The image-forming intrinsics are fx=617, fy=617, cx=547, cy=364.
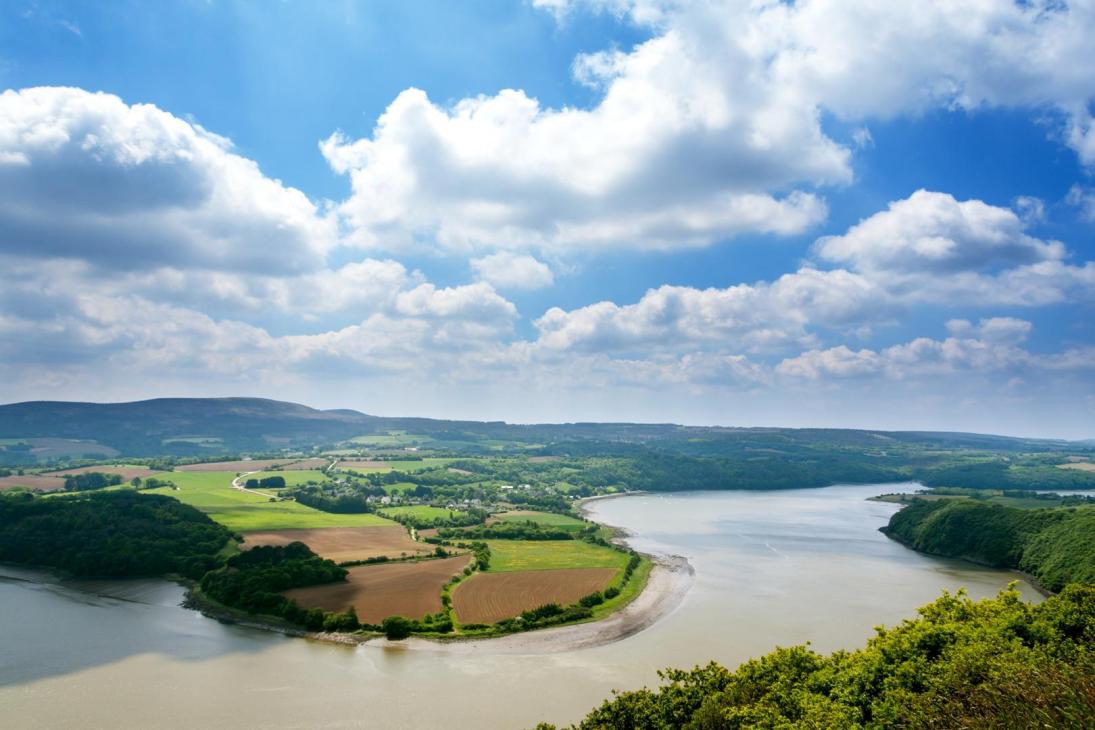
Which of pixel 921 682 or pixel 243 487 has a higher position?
pixel 921 682

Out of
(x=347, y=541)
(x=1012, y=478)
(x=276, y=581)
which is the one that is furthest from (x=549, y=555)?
(x=1012, y=478)

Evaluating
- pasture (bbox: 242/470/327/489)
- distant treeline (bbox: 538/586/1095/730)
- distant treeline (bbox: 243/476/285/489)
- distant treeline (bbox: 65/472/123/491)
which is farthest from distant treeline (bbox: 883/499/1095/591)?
distant treeline (bbox: 65/472/123/491)

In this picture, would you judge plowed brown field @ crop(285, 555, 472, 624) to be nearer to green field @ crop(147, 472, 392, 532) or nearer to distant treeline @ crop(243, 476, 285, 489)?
green field @ crop(147, 472, 392, 532)

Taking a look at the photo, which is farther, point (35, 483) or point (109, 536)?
point (35, 483)

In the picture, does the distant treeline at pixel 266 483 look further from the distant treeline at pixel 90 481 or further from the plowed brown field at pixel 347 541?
the plowed brown field at pixel 347 541

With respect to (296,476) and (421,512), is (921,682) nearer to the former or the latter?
(421,512)

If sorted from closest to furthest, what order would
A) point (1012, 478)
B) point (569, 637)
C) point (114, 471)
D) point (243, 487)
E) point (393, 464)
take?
point (569, 637)
point (243, 487)
point (114, 471)
point (393, 464)
point (1012, 478)

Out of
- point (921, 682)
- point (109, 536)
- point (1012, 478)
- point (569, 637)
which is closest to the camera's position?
point (921, 682)
